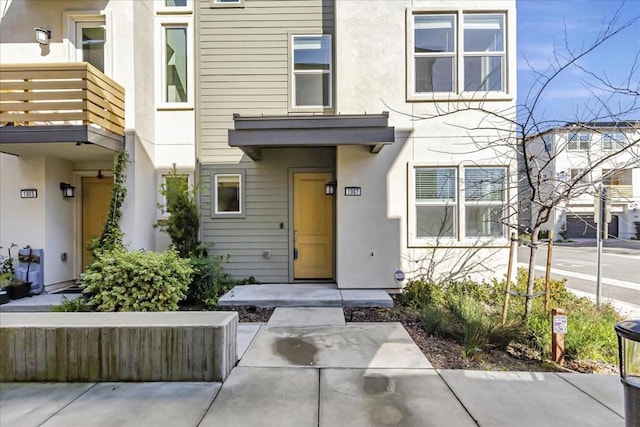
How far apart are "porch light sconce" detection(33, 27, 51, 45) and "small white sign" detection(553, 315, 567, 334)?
34.9ft

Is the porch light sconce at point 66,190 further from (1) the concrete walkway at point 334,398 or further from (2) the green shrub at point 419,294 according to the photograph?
(2) the green shrub at point 419,294

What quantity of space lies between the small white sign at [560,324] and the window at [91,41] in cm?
962

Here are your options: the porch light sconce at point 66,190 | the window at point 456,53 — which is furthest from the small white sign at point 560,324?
the porch light sconce at point 66,190

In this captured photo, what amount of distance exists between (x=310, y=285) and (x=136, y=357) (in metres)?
4.43

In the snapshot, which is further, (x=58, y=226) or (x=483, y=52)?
(x=58, y=226)

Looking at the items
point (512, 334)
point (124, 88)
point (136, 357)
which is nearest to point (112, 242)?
point (124, 88)

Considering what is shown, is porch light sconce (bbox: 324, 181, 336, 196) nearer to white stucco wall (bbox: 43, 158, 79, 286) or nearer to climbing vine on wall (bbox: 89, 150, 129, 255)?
climbing vine on wall (bbox: 89, 150, 129, 255)

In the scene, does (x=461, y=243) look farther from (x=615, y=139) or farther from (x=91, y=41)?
(x=91, y=41)

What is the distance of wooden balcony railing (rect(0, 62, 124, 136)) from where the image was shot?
646cm

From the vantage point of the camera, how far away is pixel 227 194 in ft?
27.5

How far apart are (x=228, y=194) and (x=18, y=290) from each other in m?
4.44

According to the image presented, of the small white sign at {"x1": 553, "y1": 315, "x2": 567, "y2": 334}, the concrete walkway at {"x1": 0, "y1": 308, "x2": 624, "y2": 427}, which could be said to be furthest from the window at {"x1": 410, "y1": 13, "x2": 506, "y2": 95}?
the concrete walkway at {"x1": 0, "y1": 308, "x2": 624, "y2": 427}

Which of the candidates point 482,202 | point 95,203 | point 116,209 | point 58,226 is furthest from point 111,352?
point 482,202

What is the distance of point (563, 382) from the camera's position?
3.83 metres
